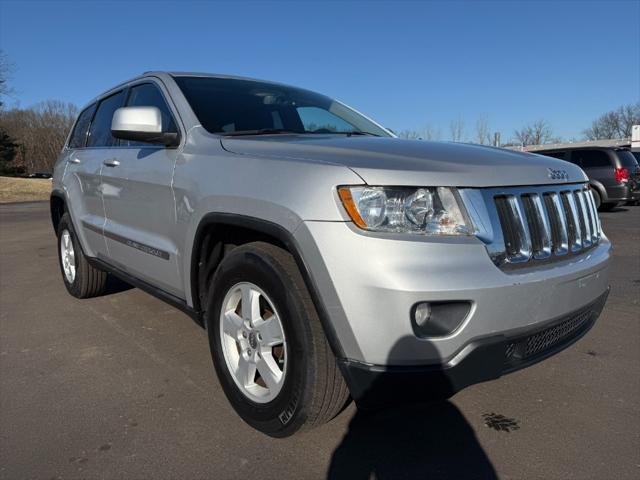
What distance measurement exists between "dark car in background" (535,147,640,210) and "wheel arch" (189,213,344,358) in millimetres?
12374

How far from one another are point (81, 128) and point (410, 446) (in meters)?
4.29

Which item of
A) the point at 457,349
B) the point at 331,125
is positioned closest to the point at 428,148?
the point at 457,349

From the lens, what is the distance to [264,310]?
241 centimetres

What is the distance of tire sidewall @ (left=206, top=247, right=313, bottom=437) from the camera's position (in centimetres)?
203

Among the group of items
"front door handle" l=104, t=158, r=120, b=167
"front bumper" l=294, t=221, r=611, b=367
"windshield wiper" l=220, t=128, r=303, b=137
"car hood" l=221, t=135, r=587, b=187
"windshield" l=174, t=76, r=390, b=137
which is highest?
"windshield" l=174, t=76, r=390, b=137

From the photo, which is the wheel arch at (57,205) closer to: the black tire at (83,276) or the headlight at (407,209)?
the black tire at (83,276)

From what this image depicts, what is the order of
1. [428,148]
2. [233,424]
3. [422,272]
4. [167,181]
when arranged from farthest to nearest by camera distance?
[167,181]
[233,424]
[428,148]
[422,272]

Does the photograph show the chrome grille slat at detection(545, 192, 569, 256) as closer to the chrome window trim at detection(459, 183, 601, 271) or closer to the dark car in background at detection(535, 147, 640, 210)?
the chrome window trim at detection(459, 183, 601, 271)

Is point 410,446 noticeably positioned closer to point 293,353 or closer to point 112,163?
point 293,353

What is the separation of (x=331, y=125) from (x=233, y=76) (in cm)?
82

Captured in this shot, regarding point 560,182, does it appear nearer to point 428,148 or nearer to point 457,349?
point 428,148

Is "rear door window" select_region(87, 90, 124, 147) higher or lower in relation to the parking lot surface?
higher

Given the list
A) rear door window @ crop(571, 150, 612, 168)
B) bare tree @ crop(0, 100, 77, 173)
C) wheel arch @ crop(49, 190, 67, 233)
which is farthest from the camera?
bare tree @ crop(0, 100, 77, 173)

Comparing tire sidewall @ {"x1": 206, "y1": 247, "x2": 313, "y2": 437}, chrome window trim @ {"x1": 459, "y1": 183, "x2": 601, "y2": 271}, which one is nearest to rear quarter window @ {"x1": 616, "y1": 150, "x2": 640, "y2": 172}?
chrome window trim @ {"x1": 459, "y1": 183, "x2": 601, "y2": 271}
